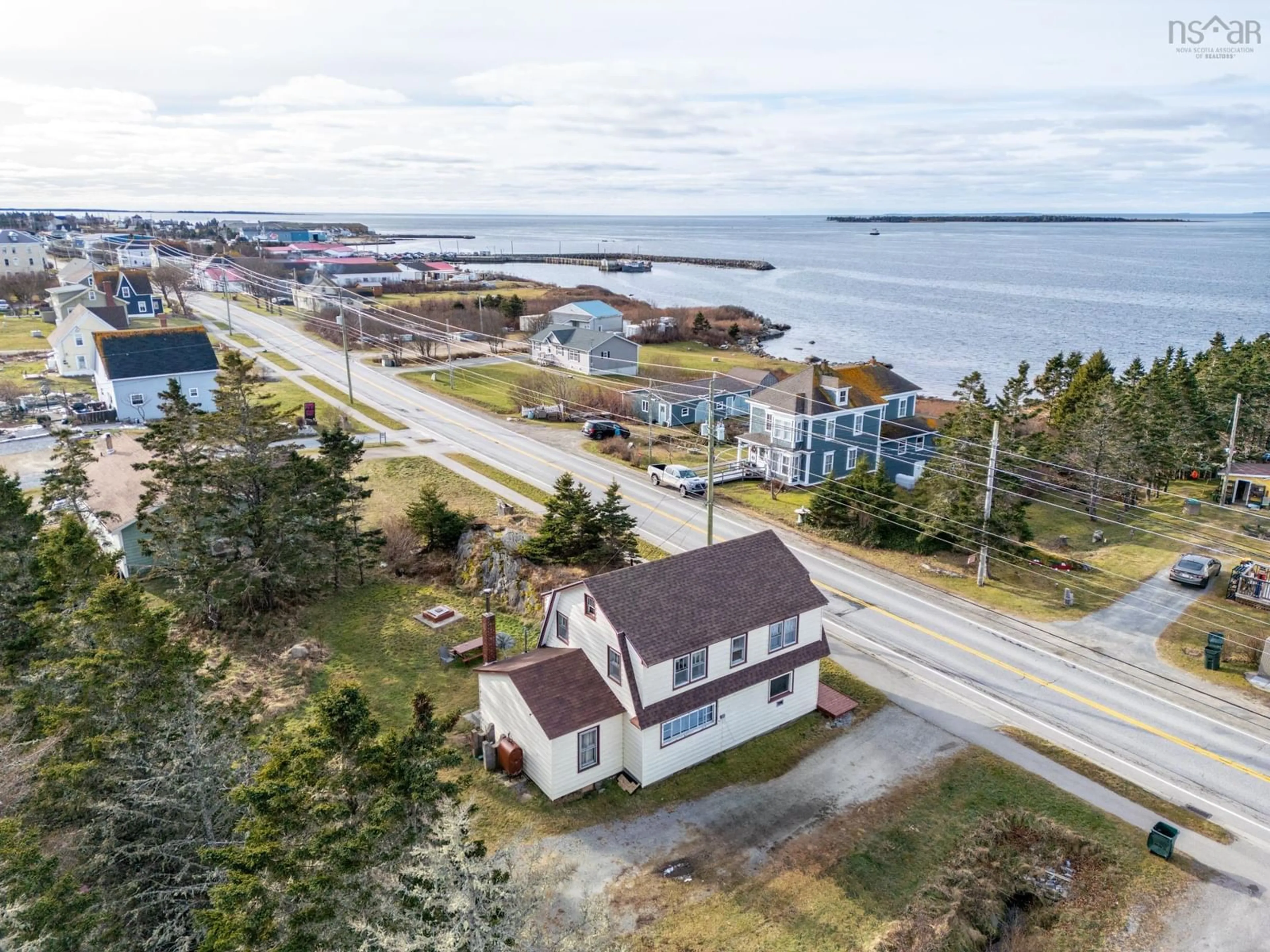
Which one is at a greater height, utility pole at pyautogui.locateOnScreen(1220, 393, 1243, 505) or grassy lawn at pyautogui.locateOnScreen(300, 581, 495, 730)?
utility pole at pyautogui.locateOnScreen(1220, 393, 1243, 505)

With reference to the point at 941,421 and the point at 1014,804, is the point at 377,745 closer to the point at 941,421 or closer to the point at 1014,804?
the point at 1014,804

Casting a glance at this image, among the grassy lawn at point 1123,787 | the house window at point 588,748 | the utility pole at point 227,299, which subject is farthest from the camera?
the utility pole at point 227,299

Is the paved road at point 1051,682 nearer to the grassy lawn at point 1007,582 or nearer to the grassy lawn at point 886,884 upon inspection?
the grassy lawn at point 1007,582

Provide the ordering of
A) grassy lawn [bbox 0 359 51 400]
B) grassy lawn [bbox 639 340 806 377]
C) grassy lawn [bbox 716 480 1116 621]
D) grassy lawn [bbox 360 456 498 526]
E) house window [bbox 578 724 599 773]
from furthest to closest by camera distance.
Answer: grassy lawn [bbox 639 340 806 377]
grassy lawn [bbox 0 359 51 400]
grassy lawn [bbox 360 456 498 526]
grassy lawn [bbox 716 480 1116 621]
house window [bbox 578 724 599 773]

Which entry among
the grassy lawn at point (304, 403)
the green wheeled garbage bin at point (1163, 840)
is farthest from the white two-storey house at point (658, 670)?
the grassy lawn at point (304, 403)

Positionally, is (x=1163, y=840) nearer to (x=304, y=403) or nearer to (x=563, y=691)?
(x=563, y=691)

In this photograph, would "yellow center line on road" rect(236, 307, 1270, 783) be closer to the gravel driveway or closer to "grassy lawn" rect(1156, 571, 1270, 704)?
"grassy lawn" rect(1156, 571, 1270, 704)

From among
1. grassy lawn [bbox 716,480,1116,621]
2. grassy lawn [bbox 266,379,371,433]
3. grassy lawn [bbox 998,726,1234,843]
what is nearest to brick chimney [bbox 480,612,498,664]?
grassy lawn [bbox 998,726,1234,843]
